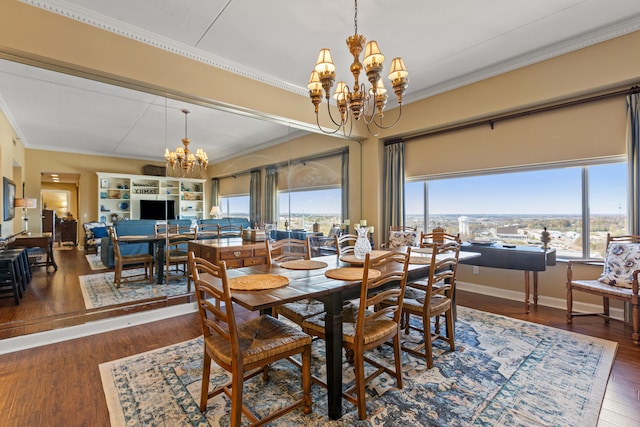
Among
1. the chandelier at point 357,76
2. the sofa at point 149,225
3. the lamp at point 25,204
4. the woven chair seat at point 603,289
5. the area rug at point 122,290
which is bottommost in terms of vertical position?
the area rug at point 122,290

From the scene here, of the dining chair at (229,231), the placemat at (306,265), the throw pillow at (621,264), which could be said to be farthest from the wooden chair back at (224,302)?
the throw pillow at (621,264)

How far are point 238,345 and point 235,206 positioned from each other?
9.84 ft

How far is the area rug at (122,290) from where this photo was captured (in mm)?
3555

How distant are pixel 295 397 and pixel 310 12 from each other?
3.19m

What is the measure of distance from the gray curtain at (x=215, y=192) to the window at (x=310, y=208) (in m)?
1.00

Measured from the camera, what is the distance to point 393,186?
5.26 metres

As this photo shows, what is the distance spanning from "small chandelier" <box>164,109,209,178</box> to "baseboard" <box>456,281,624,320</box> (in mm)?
4269

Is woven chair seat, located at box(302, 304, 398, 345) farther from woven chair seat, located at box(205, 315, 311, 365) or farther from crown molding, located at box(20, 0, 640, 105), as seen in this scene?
crown molding, located at box(20, 0, 640, 105)

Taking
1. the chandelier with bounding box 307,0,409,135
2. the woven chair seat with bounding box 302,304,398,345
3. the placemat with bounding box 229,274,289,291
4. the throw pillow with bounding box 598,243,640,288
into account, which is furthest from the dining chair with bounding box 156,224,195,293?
the throw pillow with bounding box 598,243,640,288

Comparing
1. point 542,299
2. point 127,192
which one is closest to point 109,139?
point 127,192

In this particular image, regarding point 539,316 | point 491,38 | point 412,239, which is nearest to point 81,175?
point 412,239

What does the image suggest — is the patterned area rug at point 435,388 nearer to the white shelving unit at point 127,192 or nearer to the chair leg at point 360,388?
the chair leg at point 360,388

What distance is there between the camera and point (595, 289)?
→ 302 centimetres

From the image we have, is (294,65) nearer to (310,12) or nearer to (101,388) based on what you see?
(310,12)
